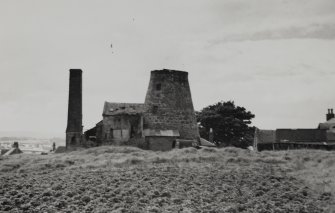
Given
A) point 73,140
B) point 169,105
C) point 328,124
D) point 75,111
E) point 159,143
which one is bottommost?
point 159,143

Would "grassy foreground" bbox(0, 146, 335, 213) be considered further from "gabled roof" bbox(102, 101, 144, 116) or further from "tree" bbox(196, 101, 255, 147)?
"tree" bbox(196, 101, 255, 147)

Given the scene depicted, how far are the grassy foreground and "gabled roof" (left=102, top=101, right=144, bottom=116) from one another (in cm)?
1266

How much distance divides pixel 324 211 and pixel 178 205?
5.26 metres

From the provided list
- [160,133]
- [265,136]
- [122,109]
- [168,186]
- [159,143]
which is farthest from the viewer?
[265,136]

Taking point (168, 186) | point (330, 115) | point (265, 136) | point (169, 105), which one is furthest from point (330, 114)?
point (168, 186)

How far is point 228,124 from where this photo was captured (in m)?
57.2

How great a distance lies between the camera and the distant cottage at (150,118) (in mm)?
39625

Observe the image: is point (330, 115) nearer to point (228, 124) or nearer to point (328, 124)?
point (328, 124)

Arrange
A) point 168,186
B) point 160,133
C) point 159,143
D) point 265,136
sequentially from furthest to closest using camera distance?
point 265,136, point 160,133, point 159,143, point 168,186

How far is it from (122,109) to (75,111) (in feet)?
14.8

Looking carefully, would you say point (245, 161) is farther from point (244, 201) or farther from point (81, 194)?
point (81, 194)

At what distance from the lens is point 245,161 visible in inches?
1098

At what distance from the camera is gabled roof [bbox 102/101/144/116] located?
131 feet

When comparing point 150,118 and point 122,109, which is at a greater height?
point 122,109
